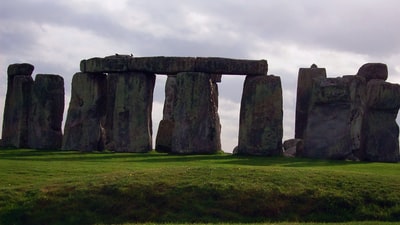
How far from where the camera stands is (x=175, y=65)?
37844 mm

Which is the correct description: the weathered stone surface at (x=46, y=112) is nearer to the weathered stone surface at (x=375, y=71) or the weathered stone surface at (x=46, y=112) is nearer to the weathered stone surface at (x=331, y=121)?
the weathered stone surface at (x=331, y=121)

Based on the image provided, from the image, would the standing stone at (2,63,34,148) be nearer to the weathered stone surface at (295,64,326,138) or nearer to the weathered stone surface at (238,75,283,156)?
the weathered stone surface at (238,75,283,156)

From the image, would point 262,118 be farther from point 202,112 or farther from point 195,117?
point 195,117

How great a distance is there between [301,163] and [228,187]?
30.4 ft

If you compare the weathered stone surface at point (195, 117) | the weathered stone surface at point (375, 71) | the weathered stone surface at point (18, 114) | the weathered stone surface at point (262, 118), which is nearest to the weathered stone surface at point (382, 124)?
the weathered stone surface at point (375, 71)

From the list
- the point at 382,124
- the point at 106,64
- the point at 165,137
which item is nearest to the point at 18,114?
the point at 106,64

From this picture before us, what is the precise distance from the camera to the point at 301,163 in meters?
32.1

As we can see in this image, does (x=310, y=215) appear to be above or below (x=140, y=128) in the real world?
below

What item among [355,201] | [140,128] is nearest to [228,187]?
[355,201]

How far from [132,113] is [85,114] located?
2233 mm

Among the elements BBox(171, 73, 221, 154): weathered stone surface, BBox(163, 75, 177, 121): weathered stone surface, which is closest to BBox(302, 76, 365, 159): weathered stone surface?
BBox(171, 73, 221, 154): weathered stone surface

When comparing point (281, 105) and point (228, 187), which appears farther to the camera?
point (281, 105)

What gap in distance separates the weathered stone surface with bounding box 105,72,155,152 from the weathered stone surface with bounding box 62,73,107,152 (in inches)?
34.3

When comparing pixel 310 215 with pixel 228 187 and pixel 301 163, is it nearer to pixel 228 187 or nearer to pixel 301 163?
pixel 228 187
